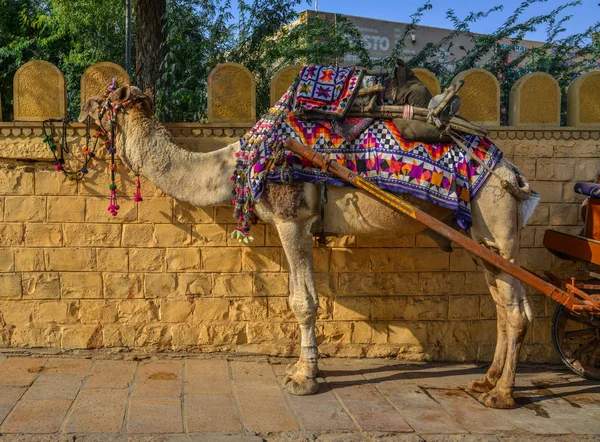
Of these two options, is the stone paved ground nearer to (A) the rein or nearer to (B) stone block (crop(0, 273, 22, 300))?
(B) stone block (crop(0, 273, 22, 300))

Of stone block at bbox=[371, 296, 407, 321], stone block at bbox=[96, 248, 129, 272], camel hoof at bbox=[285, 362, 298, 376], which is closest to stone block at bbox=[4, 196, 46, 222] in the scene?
stone block at bbox=[96, 248, 129, 272]

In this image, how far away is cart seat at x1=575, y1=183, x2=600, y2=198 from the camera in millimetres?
5691

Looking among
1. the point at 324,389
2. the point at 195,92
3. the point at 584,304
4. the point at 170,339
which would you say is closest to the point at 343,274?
the point at 324,389

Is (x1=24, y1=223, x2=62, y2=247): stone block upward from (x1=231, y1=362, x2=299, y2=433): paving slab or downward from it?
upward

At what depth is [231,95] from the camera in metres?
5.98

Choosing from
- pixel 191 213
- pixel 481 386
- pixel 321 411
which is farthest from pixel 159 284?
pixel 481 386

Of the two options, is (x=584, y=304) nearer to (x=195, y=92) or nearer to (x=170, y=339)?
(x=170, y=339)

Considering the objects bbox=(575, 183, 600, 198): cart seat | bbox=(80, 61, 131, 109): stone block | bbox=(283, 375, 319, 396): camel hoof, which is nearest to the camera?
bbox=(283, 375, 319, 396): camel hoof

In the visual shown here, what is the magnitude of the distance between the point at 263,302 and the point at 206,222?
0.90m

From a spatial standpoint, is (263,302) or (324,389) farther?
(263,302)

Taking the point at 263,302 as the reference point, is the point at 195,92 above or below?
above

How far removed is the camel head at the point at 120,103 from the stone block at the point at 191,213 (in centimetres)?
93

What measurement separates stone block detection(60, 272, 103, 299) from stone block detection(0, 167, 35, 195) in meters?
0.83

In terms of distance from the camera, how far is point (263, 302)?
20.0 ft
